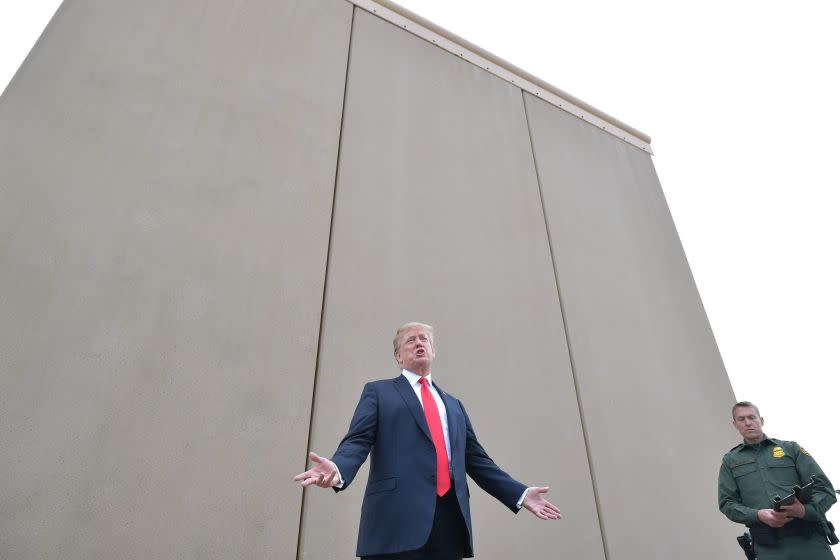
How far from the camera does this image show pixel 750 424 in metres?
2.10

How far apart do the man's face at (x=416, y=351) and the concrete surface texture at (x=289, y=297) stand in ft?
2.37

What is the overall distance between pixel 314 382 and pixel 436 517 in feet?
3.47

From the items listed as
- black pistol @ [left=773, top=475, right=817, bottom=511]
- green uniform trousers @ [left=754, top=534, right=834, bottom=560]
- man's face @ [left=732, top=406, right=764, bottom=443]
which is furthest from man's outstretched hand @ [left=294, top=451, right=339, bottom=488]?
man's face @ [left=732, top=406, right=764, bottom=443]

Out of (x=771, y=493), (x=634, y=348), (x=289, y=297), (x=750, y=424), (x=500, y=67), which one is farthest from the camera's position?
(x=500, y=67)

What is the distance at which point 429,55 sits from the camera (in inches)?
146

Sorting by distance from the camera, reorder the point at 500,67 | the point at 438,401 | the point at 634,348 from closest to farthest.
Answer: the point at 438,401 < the point at 634,348 < the point at 500,67

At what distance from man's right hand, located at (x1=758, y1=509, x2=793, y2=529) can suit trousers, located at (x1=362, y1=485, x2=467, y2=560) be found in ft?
4.11

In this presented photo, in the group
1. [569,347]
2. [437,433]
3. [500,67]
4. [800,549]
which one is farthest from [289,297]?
[500,67]

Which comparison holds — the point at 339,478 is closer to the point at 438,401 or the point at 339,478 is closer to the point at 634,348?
the point at 438,401

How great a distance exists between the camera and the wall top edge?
3.66 metres

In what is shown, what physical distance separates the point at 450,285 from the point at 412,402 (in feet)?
4.61

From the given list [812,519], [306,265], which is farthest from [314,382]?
[812,519]

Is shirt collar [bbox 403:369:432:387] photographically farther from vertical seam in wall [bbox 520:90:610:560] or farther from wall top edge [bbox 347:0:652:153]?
wall top edge [bbox 347:0:652:153]

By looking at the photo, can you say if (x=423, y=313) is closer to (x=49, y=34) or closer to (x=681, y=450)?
(x=681, y=450)
